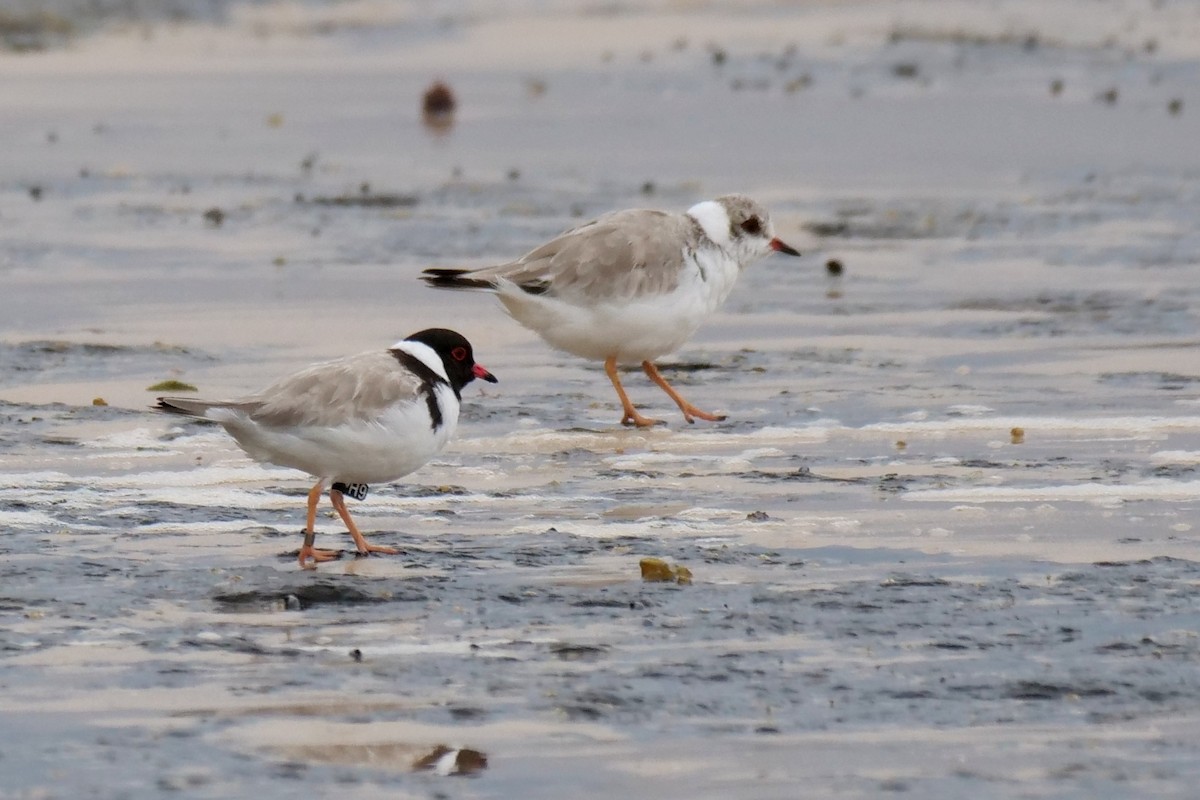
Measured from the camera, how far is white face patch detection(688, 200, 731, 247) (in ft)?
32.6

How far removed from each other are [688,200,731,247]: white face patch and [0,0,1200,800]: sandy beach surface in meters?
0.71

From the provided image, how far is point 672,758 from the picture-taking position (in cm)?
488

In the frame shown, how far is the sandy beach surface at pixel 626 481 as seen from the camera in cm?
504

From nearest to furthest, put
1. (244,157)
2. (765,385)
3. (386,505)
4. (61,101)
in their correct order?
(386,505) → (765,385) → (244,157) → (61,101)

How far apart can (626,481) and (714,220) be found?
228cm

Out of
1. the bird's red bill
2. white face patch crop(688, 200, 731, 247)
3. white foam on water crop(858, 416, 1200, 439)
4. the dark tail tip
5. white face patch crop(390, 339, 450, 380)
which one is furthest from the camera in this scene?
the bird's red bill

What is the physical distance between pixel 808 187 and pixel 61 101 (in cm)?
871

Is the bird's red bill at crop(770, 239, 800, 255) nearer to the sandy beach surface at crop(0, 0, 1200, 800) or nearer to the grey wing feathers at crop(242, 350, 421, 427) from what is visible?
the sandy beach surface at crop(0, 0, 1200, 800)

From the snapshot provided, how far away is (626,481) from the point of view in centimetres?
805

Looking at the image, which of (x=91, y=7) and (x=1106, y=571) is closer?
(x=1106, y=571)

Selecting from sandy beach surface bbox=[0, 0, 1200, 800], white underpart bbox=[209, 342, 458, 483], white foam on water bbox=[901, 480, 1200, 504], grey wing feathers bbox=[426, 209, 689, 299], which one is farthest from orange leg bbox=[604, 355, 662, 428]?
white underpart bbox=[209, 342, 458, 483]

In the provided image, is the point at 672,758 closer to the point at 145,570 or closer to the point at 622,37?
the point at 145,570

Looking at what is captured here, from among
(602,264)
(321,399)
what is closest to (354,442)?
(321,399)

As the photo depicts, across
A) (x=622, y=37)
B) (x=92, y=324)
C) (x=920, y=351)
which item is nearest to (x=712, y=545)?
(x=920, y=351)
